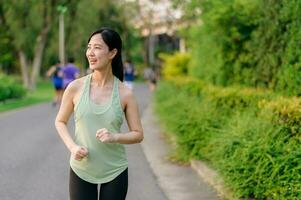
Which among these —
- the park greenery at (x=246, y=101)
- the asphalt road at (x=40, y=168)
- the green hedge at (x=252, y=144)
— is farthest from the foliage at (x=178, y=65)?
the green hedge at (x=252, y=144)

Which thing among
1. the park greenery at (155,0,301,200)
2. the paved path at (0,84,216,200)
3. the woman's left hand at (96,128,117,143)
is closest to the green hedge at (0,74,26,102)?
the park greenery at (155,0,301,200)

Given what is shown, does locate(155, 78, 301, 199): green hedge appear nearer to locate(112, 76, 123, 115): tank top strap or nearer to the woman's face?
locate(112, 76, 123, 115): tank top strap

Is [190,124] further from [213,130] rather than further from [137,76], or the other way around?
[137,76]

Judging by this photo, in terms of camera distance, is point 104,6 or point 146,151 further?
point 104,6

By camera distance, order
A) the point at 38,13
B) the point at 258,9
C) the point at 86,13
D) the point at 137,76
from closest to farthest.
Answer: the point at 258,9 → the point at 38,13 → the point at 86,13 → the point at 137,76

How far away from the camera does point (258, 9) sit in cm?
1387

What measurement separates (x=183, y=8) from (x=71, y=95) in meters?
15.1

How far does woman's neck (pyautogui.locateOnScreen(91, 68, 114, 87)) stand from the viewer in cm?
384

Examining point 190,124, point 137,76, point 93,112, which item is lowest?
point 137,76

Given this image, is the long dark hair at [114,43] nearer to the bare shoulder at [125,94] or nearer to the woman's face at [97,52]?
the woman's face at [97,52]

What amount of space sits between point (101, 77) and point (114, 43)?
239 mm

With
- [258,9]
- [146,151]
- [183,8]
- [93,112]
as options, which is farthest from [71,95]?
[183,8]

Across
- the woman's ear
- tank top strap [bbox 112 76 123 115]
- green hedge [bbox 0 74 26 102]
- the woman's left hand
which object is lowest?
green hedge [bbox 0 74 26 102]

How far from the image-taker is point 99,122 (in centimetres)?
367
